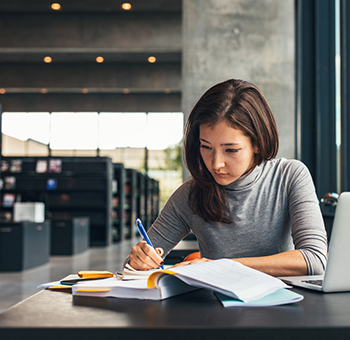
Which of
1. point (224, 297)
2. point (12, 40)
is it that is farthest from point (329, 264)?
point (12, 40)

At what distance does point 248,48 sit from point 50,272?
361cm

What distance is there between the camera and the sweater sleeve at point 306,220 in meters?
1.12

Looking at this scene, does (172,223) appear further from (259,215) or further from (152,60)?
(152,60)

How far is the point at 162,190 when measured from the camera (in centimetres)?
1764

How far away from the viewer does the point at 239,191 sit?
4.50ft

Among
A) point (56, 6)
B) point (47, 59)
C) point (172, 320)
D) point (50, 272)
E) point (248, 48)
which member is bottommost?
point (50, 272)

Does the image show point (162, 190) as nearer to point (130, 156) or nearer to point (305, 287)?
A: point (130, 156)

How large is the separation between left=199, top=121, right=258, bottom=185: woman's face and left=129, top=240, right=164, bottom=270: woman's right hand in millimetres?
300

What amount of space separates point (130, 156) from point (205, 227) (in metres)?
15.7

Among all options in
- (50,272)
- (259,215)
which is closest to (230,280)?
(259,215)

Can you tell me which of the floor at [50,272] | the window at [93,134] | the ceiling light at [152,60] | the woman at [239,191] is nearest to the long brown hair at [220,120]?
the woman at [239,191]

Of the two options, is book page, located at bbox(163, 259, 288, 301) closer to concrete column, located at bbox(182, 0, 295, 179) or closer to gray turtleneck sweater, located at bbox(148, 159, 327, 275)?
gray turtleneck sweater, located at bbox(148, 159, 327, 275)

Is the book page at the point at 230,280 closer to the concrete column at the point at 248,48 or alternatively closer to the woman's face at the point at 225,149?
the woman's face at the point at 225,149

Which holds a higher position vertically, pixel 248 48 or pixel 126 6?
pixel 126 6
